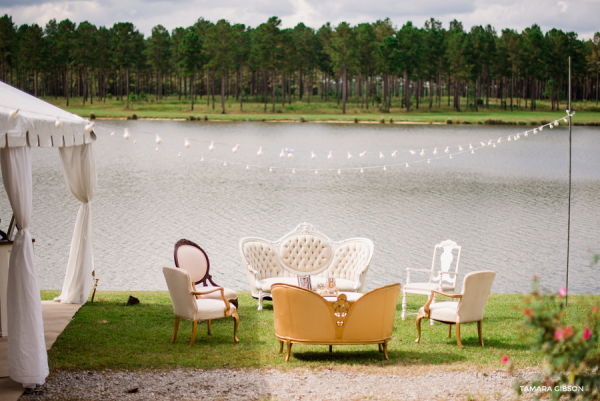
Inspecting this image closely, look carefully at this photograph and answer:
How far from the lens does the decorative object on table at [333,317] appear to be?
583cm

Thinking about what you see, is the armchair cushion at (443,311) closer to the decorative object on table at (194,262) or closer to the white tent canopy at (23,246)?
the decorative object on table at (194,262)

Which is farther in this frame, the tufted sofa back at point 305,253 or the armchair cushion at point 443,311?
the tufted sofa back at point 305,253

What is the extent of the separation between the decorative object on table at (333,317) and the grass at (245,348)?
25 centimetres

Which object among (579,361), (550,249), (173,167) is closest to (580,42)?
(173,167)

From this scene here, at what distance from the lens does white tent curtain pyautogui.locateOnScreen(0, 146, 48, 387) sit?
501 centimetres

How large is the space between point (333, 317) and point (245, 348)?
1097mm

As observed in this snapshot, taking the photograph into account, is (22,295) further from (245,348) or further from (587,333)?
(587,333)

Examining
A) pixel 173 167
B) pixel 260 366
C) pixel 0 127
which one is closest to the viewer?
pixel 0 127

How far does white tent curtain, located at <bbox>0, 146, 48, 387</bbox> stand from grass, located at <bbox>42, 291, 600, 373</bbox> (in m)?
0.51

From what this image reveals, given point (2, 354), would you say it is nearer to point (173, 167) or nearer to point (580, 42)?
point (173, 167)

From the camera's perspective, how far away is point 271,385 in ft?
16.9

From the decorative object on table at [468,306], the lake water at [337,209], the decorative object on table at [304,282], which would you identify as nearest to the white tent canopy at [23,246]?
the decorative object on table at [304,282]

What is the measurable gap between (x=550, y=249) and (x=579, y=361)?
12.6 m

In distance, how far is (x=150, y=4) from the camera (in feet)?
278
